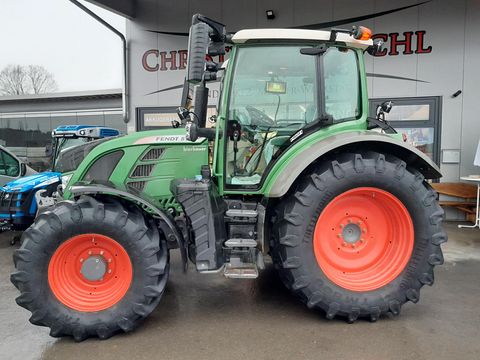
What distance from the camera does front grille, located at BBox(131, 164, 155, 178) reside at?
145 inches

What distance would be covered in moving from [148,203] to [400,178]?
6.70 ft

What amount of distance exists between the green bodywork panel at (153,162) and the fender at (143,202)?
32 cm

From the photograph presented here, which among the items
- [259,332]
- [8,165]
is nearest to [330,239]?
[259,332]

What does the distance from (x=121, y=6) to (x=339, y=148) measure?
691cm

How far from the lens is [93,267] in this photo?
3221 millimetres

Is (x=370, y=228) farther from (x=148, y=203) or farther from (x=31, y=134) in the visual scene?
(x=31, y=134)

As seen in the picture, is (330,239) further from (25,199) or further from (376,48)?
(25,199)

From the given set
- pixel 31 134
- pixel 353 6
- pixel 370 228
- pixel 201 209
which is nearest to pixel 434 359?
pixel 370 228

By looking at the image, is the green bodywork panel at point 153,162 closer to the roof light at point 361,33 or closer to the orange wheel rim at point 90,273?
the orange wheel rim at point 90,273

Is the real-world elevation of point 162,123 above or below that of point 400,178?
above

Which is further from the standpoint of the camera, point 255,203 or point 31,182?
point 31,182

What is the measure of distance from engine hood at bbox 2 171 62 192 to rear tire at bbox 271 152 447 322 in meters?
4.61

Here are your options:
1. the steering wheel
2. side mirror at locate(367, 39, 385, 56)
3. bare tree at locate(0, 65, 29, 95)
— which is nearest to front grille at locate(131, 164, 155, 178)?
the steering wheel

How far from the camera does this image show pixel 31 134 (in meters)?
15.7
